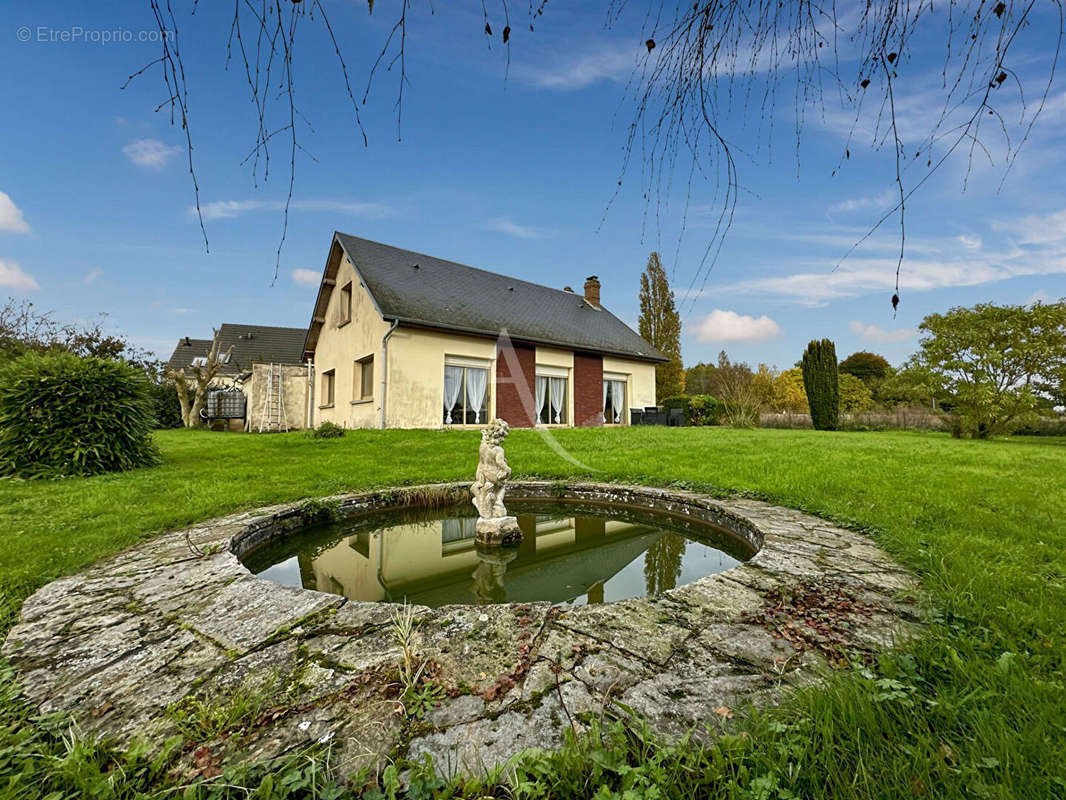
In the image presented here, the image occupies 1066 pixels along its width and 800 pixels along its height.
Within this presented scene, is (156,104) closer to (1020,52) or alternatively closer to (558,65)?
(558,65)

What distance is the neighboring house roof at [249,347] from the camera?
71.7ft

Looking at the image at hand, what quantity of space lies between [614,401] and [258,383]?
13448 mm

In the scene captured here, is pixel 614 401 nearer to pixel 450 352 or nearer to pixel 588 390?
pixel 588 390

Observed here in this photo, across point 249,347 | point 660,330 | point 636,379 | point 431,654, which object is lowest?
point 431,654

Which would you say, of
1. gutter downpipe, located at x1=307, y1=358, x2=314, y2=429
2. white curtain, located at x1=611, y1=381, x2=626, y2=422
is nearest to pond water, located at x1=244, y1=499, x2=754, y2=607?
white curtain, located at x1=611, y1=381, x2=626, y2=422

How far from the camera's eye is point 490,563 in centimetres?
353

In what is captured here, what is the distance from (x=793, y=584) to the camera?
235cm

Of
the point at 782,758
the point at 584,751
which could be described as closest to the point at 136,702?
the point at 584,751

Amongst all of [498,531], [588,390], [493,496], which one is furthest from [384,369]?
[498,531]

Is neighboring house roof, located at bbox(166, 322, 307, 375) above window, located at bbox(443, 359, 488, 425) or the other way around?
above

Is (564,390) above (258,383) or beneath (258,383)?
beneath

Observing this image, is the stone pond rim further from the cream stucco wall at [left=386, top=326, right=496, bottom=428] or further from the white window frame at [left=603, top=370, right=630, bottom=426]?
the white window frame at [left=603, top=370, right=630, bottom=426]

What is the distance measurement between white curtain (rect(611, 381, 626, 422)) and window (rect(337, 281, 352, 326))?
9251 mm

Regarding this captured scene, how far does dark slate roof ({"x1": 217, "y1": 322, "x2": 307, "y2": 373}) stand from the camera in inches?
861
